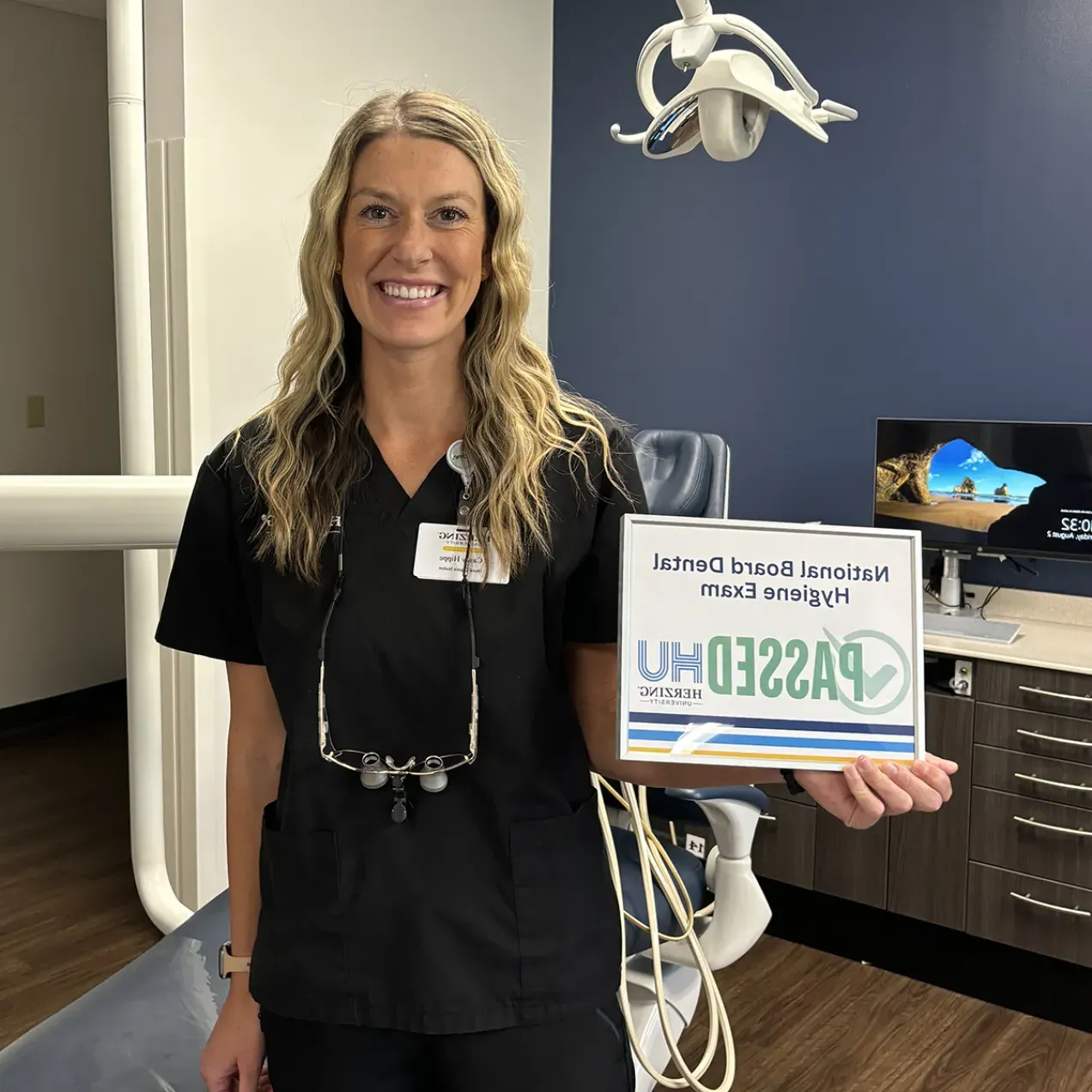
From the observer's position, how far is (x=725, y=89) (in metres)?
1.47

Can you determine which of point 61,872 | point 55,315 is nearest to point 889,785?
point 61,872

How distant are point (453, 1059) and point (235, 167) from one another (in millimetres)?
2437

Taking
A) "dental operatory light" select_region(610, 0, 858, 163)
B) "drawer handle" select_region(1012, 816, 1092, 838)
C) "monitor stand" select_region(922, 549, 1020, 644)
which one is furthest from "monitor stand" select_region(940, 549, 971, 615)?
"dental operatory light" select_region(610, 0, 858, 163)

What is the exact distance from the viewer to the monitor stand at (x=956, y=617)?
2867mm

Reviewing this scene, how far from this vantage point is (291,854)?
1.02 metres

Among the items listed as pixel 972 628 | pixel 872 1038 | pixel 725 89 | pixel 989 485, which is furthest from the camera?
pixel 989 485

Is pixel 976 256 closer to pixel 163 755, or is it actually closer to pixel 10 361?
pixel 163 755

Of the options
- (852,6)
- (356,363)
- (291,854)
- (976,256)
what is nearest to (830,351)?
(976,256)

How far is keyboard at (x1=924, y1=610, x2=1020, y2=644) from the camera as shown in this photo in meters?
2.85

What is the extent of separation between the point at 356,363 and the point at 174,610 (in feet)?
0.97

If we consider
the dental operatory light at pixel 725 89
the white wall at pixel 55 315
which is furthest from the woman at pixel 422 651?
the white wall at pixel 55 315

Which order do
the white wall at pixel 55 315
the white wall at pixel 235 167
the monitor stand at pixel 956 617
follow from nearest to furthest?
the white wall at pixel 235 167
the monitor stand at pixel 956 617
the white wall at pixel 55 315

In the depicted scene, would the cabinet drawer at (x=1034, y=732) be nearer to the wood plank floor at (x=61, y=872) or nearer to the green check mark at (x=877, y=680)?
the green check mark at (x=877, y=680)

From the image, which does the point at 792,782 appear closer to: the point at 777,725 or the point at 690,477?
the point at 777,725
